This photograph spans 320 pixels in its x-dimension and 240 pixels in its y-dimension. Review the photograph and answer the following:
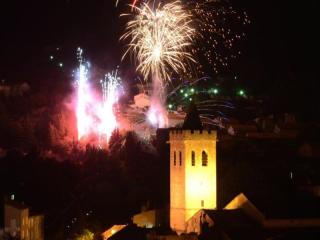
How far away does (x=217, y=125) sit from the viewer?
59188 millimetres

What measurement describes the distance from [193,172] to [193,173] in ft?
0.15

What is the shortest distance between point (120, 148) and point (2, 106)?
14058mm

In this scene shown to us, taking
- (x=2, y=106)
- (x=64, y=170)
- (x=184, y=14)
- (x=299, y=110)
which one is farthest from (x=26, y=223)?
(x=299, y=110)

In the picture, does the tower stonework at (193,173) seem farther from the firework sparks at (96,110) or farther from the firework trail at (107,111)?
the firework trail at (107,111)

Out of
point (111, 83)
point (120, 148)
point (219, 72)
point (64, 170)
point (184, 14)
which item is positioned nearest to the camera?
point (184, 14)

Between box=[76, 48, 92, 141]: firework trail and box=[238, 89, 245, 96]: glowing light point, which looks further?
box=[238, 89, 245, 96]: glowing light point

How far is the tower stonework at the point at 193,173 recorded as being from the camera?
3516cm

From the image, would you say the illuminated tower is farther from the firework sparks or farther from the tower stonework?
the firework sparks

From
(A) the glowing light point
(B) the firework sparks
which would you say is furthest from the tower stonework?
(A) the glowing light point

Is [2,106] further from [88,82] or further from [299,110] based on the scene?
[299,110]

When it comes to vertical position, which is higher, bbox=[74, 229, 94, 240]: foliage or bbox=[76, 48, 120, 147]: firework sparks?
bbox=[76, 48, 120, 147]: firework sparks

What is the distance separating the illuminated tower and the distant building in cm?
1113

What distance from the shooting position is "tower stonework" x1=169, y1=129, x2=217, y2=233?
35156 millimetres

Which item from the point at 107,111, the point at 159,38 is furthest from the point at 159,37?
the point at 107,111
